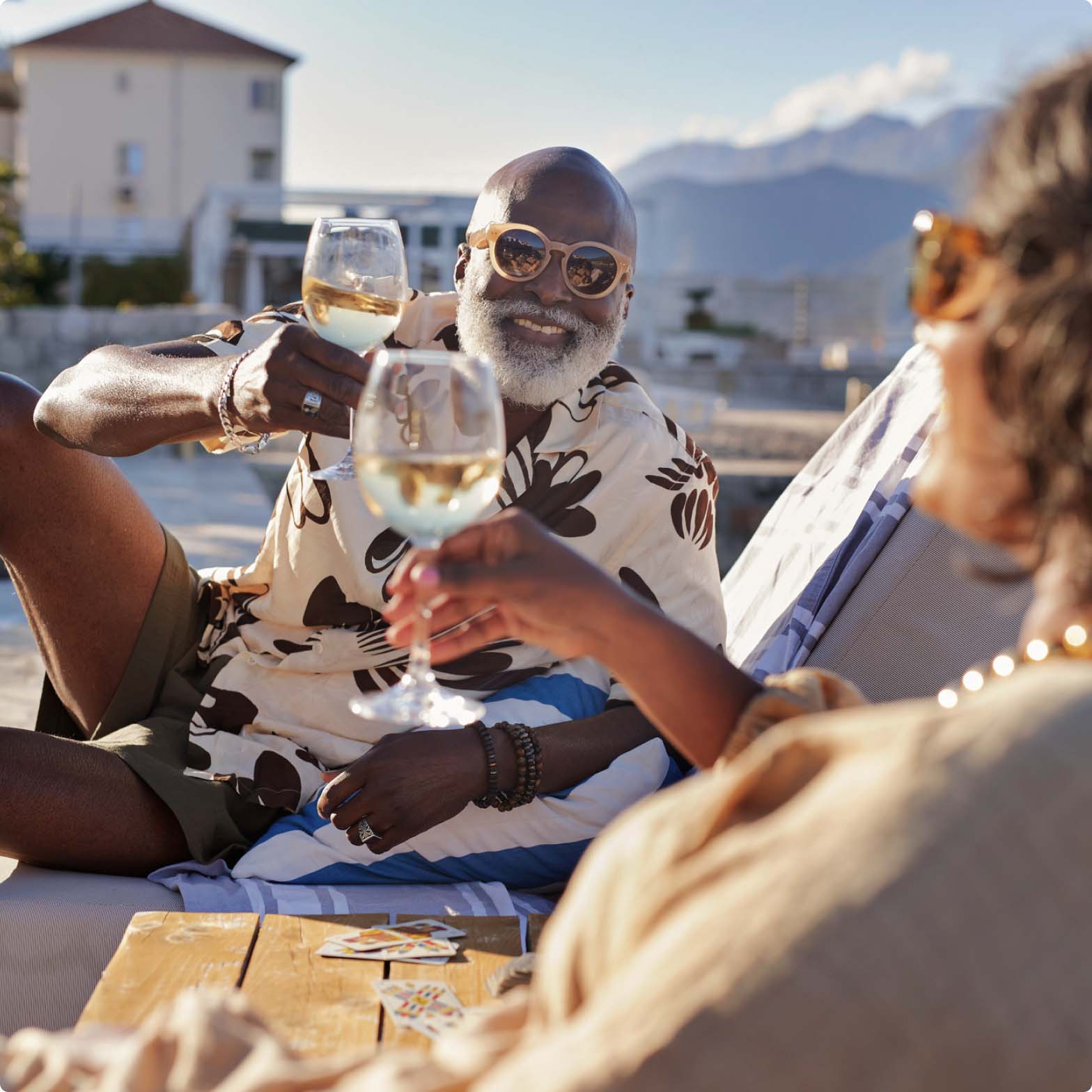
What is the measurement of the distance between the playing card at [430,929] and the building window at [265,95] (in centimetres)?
5994

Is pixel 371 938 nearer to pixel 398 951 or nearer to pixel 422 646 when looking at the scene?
pixel 398 951

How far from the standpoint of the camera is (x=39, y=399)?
302cm

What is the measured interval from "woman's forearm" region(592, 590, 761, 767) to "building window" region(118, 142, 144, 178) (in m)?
60.0

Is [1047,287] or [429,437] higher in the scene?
[1047,287]

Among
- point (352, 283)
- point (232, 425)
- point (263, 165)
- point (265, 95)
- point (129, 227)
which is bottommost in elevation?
point (232, 425)

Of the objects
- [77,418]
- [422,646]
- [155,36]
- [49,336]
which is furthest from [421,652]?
[155,36]

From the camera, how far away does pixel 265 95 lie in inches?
2283

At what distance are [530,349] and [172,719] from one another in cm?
114

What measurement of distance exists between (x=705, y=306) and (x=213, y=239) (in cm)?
2163

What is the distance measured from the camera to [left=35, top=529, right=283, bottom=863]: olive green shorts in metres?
2.74

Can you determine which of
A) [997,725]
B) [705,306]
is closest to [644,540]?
[997,725]

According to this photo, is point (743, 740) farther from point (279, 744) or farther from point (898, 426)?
point (898, 426)

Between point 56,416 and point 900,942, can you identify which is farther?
point 56,416

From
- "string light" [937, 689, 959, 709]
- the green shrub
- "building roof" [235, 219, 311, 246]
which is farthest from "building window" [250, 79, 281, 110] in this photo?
"string light" [937, 689, 959, 709]
